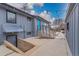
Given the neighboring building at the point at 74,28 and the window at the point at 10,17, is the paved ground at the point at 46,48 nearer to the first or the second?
the neighboring building at the point at 74,28

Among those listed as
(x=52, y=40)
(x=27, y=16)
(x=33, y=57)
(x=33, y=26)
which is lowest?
(x=33, y=57)

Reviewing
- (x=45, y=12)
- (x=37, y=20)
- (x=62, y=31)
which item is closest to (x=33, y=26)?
(x=37, y=20)

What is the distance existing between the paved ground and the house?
166 millimetres

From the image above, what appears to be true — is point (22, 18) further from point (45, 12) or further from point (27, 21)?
point (45, 12)

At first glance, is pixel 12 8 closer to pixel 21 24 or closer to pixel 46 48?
Answer: pixel 21 24

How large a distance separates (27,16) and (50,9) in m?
0.48

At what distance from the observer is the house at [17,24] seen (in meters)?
3.11

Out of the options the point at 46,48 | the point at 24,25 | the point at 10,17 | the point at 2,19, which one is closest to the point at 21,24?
the point at 24,25

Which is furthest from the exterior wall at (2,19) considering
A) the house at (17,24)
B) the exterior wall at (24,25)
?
the exterior wall at (24,25)

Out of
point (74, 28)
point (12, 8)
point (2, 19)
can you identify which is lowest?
point (74, 28)

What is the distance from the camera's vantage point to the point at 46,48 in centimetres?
318

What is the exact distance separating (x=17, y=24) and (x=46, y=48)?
0.72 metres

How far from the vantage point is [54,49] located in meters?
3.13

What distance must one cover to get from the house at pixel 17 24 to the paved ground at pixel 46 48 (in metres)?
0.17
